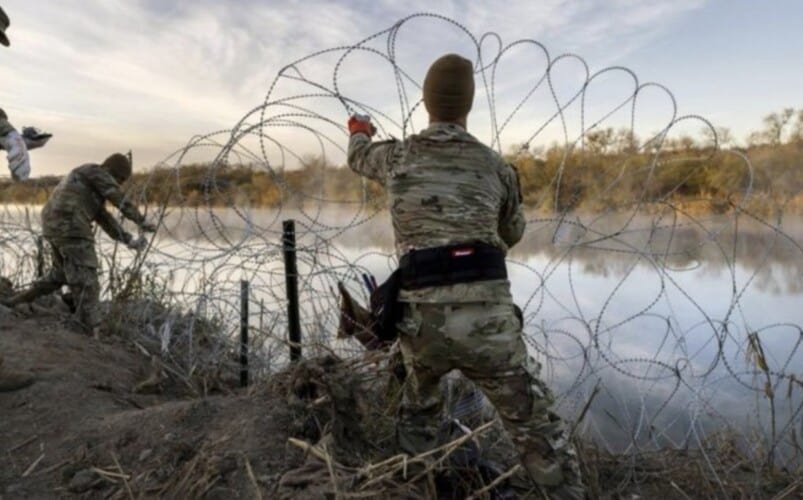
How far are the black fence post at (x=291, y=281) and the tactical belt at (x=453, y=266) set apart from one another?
1.18 meters

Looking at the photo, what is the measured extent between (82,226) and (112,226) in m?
0.36

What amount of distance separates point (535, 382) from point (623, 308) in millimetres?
5889

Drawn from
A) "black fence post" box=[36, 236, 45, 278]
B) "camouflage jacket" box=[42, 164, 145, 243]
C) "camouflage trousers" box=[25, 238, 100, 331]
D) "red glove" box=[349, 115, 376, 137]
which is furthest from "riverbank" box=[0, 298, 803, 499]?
"black fence post" box=[36, 236, 45, 278]

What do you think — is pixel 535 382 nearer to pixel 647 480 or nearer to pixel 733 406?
pixel 647 480

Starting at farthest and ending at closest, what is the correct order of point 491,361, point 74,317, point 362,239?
point 362,239, point 74,317, point 491,361

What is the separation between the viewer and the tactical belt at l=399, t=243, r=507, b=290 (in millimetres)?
2328

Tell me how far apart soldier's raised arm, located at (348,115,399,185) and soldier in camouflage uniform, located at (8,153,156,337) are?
318cm

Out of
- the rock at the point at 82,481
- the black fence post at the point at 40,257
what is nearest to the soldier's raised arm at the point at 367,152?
the rock at the point at 82,481

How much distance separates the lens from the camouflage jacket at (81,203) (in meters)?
5.37

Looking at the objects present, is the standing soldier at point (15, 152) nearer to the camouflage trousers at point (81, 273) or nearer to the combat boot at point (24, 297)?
the camouflage trousers at point (81, 273)

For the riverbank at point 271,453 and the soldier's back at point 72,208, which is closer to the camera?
the riverbank at point 271,453

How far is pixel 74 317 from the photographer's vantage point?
18.3ft

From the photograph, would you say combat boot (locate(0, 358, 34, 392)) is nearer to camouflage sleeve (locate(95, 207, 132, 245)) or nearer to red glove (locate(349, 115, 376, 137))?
red glove (locate(349, 115, 376, 137))

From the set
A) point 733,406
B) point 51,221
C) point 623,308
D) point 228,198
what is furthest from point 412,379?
point 623,308
